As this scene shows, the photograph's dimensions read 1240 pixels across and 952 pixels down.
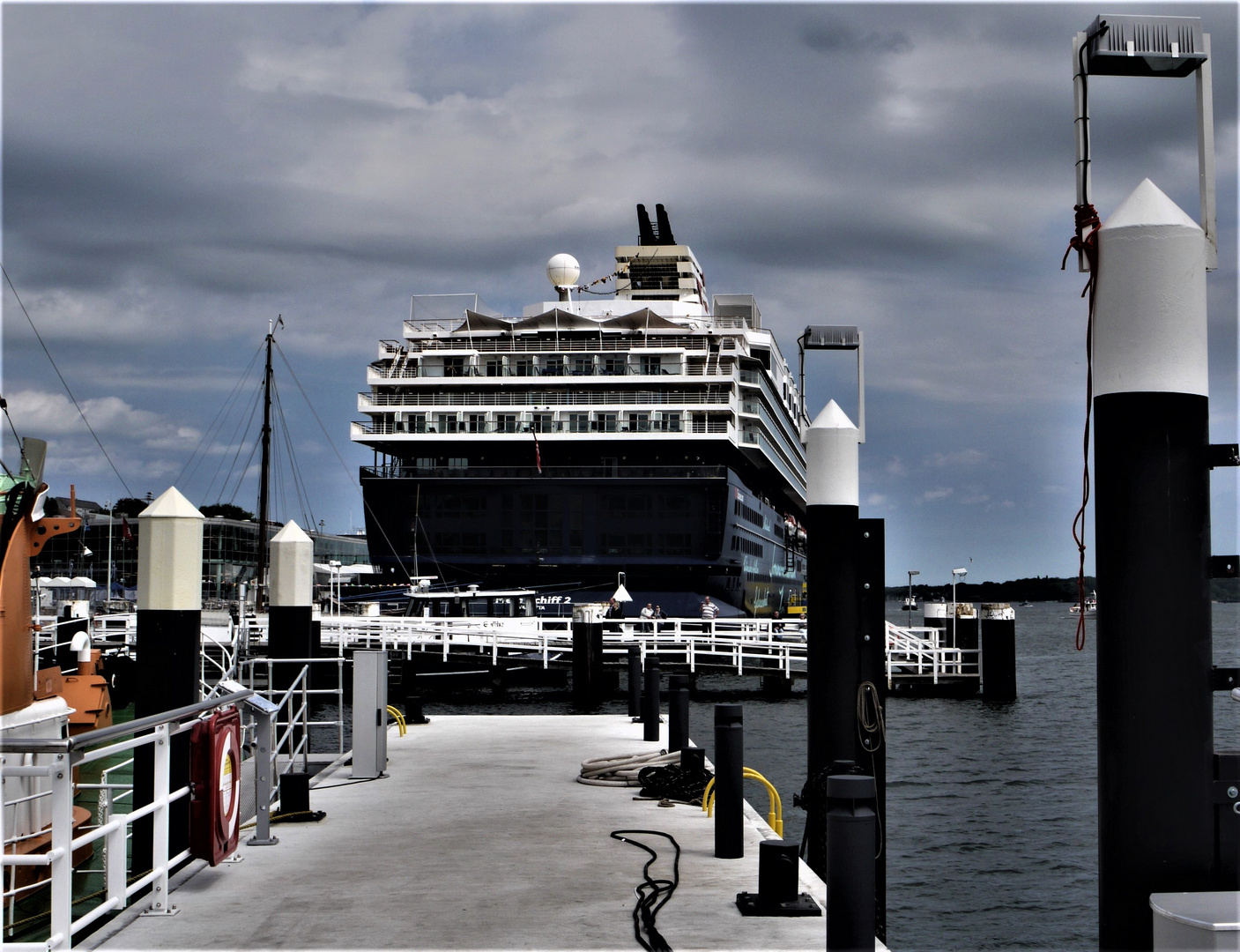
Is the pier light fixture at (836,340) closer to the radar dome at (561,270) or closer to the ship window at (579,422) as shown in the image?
the ship window at (579,422)

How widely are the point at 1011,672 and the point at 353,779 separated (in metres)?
25.6

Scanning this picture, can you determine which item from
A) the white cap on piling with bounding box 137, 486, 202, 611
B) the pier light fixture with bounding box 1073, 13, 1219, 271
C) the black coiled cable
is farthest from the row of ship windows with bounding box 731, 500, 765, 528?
the pier light fixture with bounding box 1073, 13, 1219, 271

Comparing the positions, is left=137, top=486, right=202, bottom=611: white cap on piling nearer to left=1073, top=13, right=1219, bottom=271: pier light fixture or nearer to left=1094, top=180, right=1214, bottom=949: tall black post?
left=1094, top=180, right=1214, bottom=949: tall black post

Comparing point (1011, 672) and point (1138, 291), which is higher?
point (1138, 291)

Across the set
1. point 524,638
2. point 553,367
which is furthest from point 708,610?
point 553,367

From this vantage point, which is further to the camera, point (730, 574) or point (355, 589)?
point (355, 589)

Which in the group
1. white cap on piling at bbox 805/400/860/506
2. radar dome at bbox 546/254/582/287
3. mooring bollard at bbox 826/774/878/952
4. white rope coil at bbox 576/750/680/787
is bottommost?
white rope coil at bbox 576/750/680/787

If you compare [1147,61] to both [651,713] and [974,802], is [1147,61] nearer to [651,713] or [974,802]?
[651,713]

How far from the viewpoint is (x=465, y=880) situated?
7.42 metres

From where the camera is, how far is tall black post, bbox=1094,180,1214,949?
4.46 metres

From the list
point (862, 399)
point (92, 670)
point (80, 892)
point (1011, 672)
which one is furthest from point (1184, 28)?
point (1011, 672)

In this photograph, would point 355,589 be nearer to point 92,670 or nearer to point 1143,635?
point 92,670

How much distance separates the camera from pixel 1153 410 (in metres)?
4.64

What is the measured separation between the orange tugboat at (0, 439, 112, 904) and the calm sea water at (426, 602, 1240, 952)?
7.64 meters
